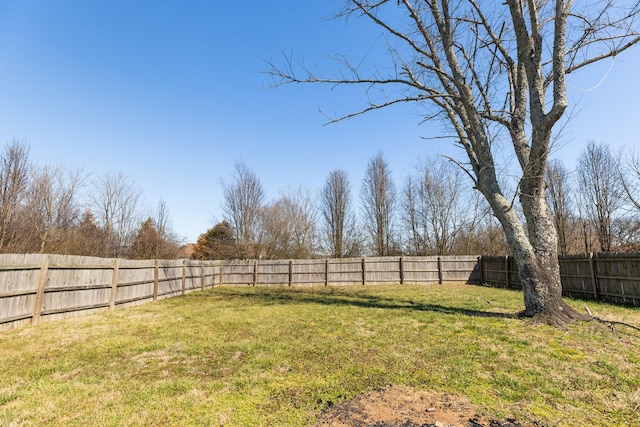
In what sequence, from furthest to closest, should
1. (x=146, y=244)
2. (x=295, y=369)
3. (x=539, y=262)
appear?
(x=146, y=244) → (x=539, y=262) → (x=295, y=369)

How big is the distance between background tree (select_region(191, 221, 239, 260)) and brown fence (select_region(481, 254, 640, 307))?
18.2m

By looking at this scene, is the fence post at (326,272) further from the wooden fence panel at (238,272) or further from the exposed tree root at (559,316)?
the exposed tree root at (559,316)

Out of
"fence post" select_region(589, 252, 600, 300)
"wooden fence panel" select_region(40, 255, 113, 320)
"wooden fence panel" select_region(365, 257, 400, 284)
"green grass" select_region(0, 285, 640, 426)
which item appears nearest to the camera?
"green grass" select_region(0, 285, 640, 426)

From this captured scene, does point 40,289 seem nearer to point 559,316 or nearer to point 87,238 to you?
point 559,316

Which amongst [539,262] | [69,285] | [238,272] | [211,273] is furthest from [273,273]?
[539,262]

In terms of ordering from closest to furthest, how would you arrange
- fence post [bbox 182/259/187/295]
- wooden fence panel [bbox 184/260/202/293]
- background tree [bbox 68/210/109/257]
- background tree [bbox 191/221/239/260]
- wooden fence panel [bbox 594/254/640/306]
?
wooden fence panel [bbox 594/254/640/306]
fence post [bbox 182/259/187/295]
wooden fence panel [bbox 184/260/202/293]
background tree [bbox 68/210/109/257]
background tree [bbox 191/221/239/260]

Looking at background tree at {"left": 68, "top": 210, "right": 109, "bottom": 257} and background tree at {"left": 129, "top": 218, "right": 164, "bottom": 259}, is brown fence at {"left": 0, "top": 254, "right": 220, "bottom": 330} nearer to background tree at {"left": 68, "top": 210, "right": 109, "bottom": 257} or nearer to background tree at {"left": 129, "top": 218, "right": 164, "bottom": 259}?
background tree at {"left": 68, "top": 210, "right": 109, "bottom": 257}

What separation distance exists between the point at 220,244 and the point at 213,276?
7.95m

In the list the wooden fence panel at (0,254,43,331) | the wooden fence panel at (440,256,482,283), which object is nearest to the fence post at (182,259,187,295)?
the wooden fence panel at (0,254,43,331)

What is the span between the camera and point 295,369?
342 centimetres

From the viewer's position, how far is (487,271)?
14.7m

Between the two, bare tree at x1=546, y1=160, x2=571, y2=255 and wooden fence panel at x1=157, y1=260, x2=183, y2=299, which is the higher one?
bare tree at x1=546, y1=160, x2=571, y2=255

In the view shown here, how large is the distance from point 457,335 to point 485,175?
3.31 meters

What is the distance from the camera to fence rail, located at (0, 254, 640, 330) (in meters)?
5.66
